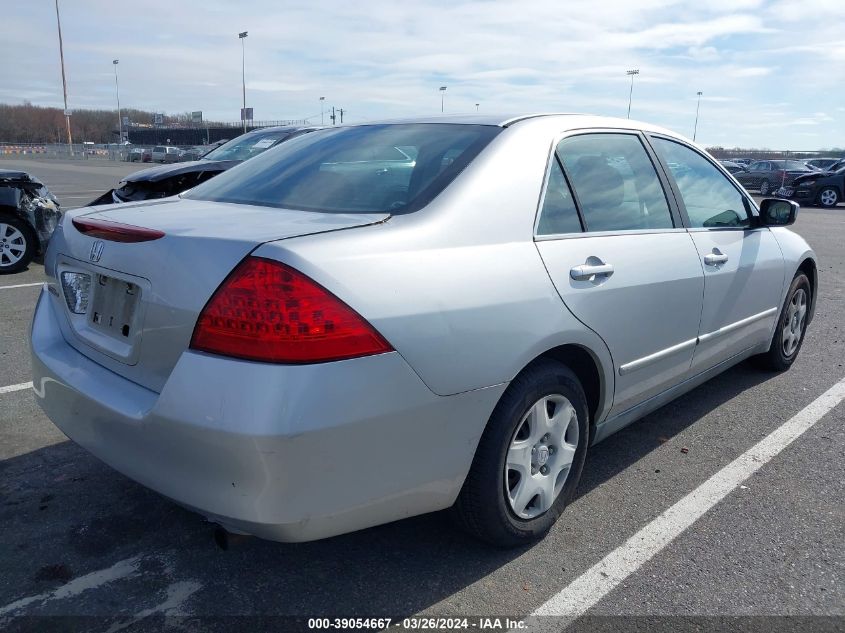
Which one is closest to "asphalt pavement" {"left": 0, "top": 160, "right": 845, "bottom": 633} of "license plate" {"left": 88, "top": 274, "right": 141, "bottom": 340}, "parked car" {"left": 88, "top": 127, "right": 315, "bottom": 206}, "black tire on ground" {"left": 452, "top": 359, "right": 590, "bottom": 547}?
"black tire on ground" {"left": 452, "top": 359, "right": 590, "bottom": 547}

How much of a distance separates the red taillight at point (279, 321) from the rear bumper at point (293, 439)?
0.13 ft

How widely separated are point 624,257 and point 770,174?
2923cm

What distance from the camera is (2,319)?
593 cm

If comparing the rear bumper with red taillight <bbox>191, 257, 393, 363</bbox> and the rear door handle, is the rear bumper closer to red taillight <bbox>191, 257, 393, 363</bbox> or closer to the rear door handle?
red taillight <bbox>191, 257, 393, 363</bbox>

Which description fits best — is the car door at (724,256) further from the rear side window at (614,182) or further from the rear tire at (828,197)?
the rear tire at (828,197)

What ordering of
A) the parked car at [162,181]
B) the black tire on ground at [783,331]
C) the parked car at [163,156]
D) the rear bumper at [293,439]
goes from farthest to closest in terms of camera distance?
1. the parked car at [163,156]
2. the parked car at [162,181]
3. the black tire on ground at [783,331]
4. the rear bumper at [293,439]

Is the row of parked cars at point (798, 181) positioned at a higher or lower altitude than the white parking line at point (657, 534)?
higher

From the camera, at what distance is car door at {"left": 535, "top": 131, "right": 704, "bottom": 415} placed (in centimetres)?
275

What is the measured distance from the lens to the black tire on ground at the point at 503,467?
245cm

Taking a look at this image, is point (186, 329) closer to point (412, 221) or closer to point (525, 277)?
point (412, 221)

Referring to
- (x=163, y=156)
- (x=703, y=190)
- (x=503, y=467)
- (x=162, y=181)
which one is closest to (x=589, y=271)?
(x=503, y=467)

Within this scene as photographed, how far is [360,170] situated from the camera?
→ 114 inches

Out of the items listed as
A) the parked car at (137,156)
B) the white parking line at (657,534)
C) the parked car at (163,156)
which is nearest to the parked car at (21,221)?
the white parking line at (657,534)

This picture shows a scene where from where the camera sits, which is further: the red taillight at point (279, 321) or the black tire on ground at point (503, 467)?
the black tire on ground at point (503, 467)
